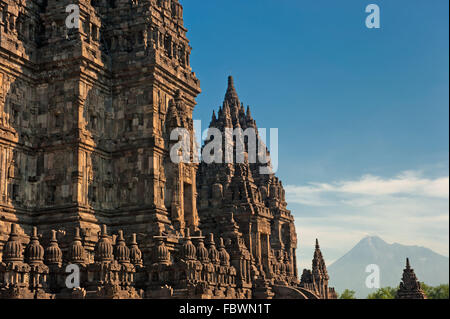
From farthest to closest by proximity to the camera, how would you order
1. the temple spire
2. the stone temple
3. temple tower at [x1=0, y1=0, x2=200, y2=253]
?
the temple spire → temple tower at [x1=0, y1=0, x2=200, y2=253] → the stone temple

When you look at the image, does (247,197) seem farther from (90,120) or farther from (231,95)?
(231,95)

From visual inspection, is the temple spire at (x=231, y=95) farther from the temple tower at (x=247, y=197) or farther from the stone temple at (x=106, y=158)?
the stone temple at (x=106, y=158)

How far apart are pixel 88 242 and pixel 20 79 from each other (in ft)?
37.7

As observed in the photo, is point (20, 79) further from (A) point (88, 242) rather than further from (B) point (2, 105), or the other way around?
(A) point (88, 242)

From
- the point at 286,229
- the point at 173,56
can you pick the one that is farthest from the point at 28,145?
the point at 286,229

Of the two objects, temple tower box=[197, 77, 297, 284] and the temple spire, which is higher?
the temple spire

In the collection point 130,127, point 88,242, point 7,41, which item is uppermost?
point 7,41

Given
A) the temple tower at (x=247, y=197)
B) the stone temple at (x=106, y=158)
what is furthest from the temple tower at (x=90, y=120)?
the temple tower at (x=247, y=197)

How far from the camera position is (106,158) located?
41406 mm

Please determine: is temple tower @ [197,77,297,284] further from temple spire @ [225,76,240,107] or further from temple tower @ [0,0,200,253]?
temple tower @ [0,0,200,253]

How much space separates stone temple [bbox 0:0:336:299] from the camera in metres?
34.4

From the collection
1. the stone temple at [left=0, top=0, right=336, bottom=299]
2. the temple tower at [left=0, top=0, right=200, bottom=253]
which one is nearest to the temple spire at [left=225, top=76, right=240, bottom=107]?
the stone temple at [left=0, top=0, right=336, bottom=299]

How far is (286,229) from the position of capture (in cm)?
7406

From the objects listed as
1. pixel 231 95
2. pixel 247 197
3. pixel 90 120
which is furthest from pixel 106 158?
pixel 231 95
